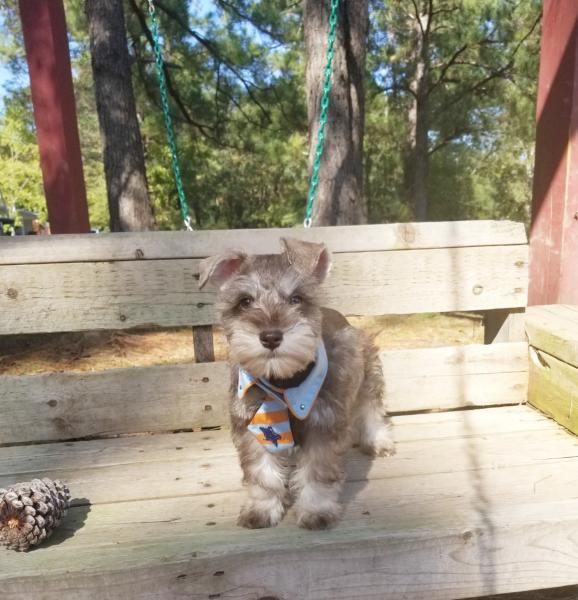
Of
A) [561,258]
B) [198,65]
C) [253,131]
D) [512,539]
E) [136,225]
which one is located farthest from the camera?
[253,131]

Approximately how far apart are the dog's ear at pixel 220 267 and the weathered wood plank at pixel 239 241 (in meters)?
0.67

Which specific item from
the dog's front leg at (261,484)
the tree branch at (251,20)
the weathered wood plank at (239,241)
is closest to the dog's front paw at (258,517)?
the dog's front leg at (261,484)

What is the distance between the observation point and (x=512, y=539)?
7.02ft

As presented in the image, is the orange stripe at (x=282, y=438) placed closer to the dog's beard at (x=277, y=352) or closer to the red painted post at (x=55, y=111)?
the dog's beard at (x=277, y=352)

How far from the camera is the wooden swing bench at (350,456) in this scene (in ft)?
6.77

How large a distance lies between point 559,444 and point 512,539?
1.03 metres

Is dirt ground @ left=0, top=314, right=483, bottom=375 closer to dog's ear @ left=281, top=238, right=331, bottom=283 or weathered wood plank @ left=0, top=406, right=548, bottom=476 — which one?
weathered wood plank @ left=0, top=406, right=548, bottom=476

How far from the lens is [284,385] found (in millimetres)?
2324

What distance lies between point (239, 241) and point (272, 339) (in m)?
1.34

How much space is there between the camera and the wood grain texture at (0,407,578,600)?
1988mm

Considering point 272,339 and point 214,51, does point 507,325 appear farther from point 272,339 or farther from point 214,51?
point 214,51

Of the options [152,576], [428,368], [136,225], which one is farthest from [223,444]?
[136,225]

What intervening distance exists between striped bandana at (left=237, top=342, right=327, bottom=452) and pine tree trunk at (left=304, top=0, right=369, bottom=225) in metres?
3.76

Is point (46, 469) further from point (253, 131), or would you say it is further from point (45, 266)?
point (253, 131)
